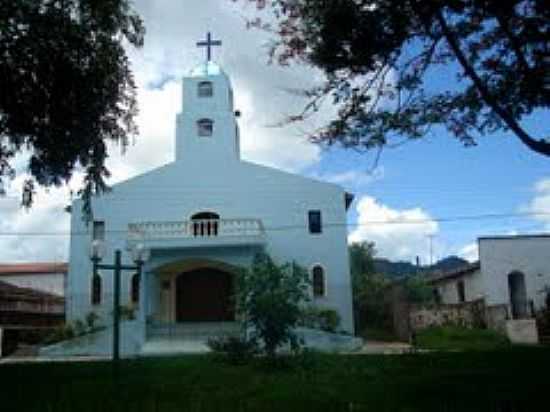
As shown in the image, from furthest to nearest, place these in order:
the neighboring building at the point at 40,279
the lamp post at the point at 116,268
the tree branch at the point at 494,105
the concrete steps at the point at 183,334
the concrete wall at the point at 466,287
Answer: the neighboring building at the point at 40,279
the concrete wall at the point at 466,287
the concrete steps at the point at 183,334
the lamp post at the point at 116,268
the tree branch at the point at 494,105

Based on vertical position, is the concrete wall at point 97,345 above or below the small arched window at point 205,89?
below

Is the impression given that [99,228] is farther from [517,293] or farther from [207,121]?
[517,293]

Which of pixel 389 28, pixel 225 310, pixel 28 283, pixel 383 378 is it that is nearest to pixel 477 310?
pixel 225 310

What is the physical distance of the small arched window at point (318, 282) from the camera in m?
29.3

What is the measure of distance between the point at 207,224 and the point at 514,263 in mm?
12253

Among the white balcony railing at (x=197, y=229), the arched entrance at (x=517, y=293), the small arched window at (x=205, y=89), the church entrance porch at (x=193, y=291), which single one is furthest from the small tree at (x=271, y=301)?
the arched entrance at (x=517, y=293)

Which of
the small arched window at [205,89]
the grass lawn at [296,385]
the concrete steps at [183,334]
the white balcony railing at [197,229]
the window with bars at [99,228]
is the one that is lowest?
the grass lawn at [296,385]

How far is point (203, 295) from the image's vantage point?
29750 millimetres

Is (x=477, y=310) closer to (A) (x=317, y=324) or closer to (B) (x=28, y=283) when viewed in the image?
(A) (x=317, y=324)

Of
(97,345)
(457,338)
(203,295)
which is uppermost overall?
(203,295)

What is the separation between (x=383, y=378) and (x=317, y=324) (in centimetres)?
1517

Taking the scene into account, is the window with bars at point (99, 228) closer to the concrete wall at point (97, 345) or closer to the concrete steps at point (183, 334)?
the concrete steps at point (183, 334)

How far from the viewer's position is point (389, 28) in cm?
923

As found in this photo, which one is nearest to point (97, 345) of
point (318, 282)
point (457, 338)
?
point (318, 282)
